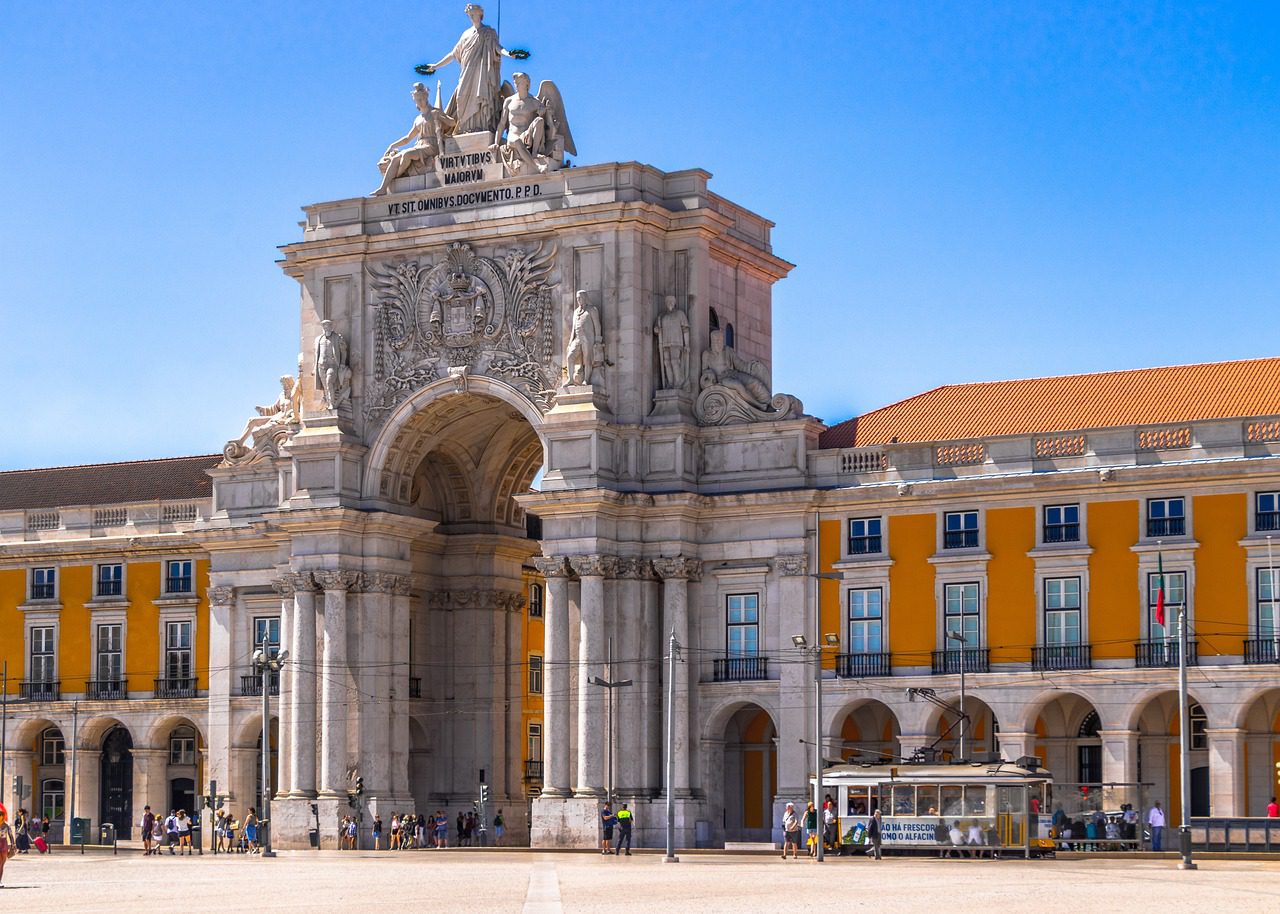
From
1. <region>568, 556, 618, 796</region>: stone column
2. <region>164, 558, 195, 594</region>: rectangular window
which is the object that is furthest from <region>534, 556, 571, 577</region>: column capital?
<region>164, 558, 195, 594</region>: rectangular window

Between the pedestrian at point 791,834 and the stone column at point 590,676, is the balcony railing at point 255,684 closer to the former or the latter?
the stone column at point 590,676

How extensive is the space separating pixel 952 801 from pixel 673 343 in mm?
18622

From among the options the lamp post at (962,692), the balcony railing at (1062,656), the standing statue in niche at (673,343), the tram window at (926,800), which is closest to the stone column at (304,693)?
the standing statue in niche at (673,343)

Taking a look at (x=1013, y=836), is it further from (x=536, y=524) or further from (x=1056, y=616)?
(x=536, y=524)

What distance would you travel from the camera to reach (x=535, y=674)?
9175 centimetres

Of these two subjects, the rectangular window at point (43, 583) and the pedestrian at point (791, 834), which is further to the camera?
the rectangular window at point (43, 583)

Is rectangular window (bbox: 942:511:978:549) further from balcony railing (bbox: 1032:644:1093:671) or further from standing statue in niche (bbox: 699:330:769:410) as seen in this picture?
standing statue in niche (bbox: 699:330:769:410)

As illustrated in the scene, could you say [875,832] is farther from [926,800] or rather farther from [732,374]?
[732,374]

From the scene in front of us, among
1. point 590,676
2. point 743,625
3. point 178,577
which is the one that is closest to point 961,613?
point 743,625

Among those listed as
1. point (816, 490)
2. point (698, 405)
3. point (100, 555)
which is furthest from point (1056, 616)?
point (100, 555)

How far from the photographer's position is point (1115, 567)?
7269cm

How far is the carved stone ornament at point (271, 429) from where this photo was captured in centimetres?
8519

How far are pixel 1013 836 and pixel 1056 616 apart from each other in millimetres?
9581

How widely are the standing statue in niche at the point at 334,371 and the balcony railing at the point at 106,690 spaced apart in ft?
48.5
